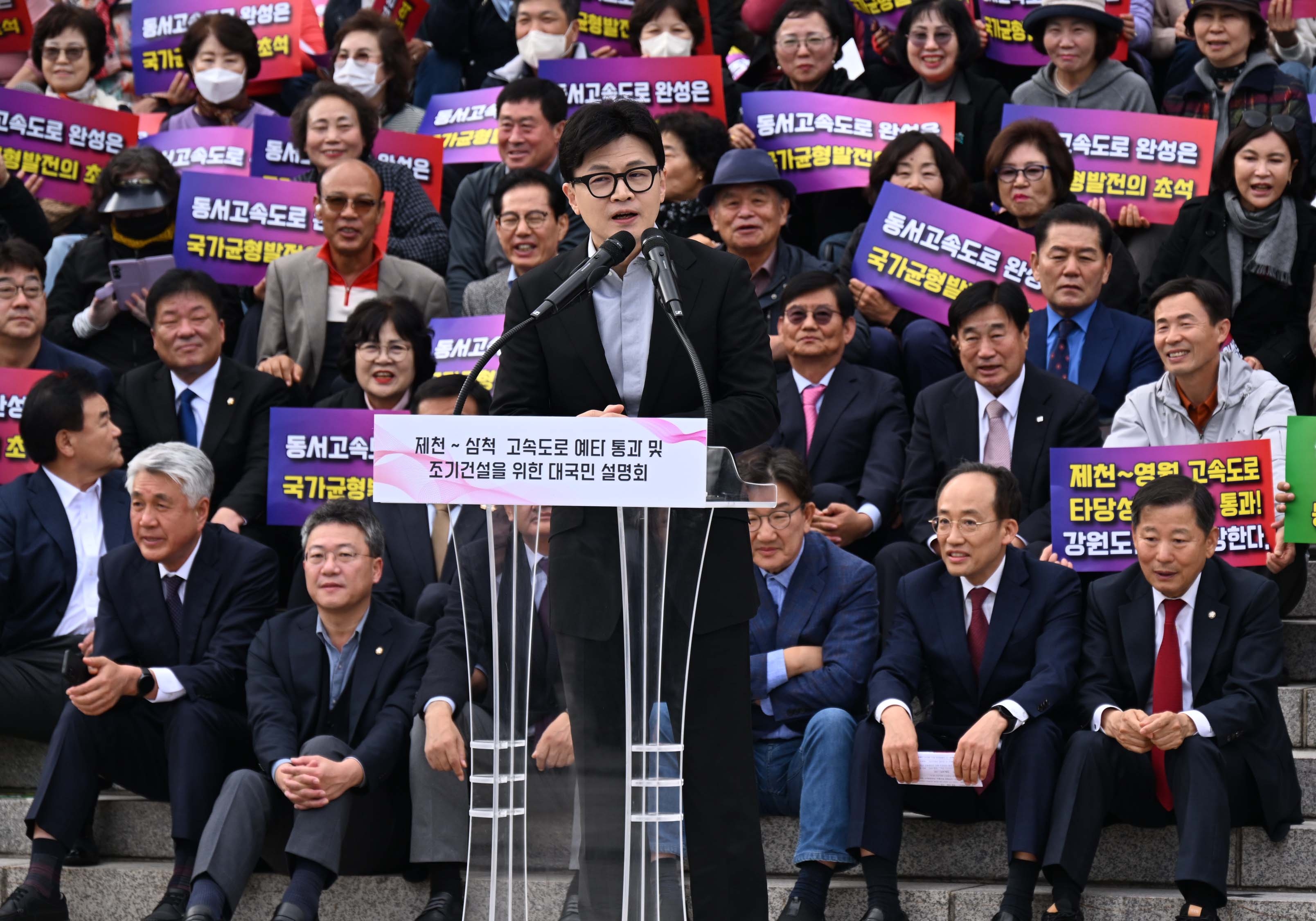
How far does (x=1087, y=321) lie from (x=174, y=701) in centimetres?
365

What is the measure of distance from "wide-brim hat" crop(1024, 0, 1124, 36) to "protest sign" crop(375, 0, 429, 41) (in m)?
3.78

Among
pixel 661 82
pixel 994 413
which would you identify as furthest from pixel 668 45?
pixel 994 413

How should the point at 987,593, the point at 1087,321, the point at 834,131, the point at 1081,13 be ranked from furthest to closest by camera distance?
1. the point at 1081,13
2. the point at 834,131
3. the point at 1087,321
4. the point at 987,593

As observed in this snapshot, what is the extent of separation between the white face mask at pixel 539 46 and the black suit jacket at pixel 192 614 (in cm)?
439

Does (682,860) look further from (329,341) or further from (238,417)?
(329,341)

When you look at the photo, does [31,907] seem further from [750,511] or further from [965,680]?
[965,680]

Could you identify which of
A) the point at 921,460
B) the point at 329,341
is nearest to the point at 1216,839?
the point at 921,460

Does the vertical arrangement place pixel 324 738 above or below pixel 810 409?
below

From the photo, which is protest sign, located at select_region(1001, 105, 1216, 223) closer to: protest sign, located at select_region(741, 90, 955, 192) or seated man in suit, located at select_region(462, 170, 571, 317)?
protest sign, located at select_region(741, 90, 955, 192)

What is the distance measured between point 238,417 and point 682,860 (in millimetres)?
4101

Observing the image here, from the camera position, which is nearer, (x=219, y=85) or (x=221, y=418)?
(x=221, y=418)

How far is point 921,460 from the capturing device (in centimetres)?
582

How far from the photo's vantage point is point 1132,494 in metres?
5.22

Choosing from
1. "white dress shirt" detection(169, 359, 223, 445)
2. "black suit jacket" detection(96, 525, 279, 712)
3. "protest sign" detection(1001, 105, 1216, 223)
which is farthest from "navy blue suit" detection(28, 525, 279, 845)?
"protest sign" detection(1001, 105, 1216, 223)
